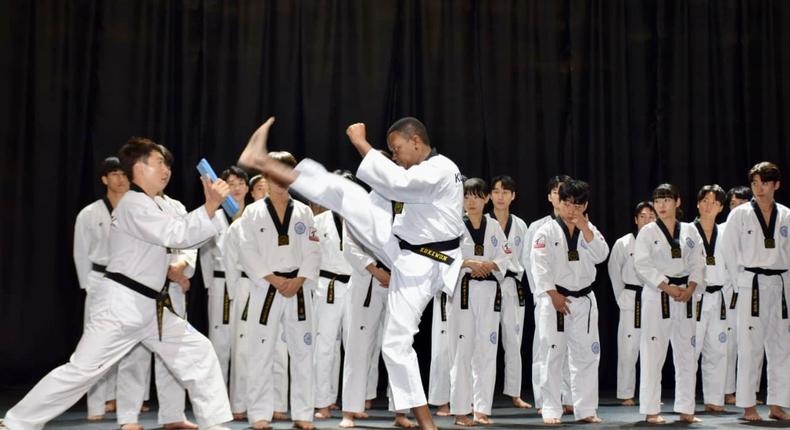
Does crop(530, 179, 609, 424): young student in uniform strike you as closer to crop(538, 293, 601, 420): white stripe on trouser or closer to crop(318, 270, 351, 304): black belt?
crop(538, 293, 601, 420): white stripe on trouser

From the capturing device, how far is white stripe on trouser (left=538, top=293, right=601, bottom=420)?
6203 mm

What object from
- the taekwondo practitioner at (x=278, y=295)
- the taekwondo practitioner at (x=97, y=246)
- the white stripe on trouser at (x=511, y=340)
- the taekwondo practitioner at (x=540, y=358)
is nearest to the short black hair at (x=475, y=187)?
the taekwondo practitioner at (x=540, y=358)

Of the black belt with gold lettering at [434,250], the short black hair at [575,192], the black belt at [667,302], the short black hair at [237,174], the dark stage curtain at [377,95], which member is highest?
the dark stage curtain at [377,95]

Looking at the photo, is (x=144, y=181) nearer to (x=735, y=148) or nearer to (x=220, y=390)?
(x=220, y=390)

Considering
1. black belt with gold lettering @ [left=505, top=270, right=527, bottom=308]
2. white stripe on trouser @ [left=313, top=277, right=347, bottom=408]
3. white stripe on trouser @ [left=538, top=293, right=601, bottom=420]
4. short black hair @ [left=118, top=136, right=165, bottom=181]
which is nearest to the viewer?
short black hair @ [left=118, top=136, right=165, bottom=181]

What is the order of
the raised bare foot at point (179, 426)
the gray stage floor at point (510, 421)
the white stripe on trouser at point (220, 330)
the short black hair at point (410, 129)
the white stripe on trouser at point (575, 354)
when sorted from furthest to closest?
the white stripe on trouser at point (220, 330), the white stripe on trouser at point (575, 354), the gray stage floor at point (510, 421), the raised bare foot at point (179, 426), the short black hair at point (410, 129)

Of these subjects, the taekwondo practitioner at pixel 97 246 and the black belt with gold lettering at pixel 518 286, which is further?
the black belt with gold lettering at pixel 518 286

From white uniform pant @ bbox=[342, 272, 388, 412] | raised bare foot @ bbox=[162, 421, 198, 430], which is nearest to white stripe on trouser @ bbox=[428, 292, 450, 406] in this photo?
white uniform pant @ bbox=[342, 272, 388, 412]

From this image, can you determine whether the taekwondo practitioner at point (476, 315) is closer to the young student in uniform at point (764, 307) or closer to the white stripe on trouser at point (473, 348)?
the white stripe on trouser at point (473, 348)

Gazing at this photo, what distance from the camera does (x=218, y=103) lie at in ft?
26.8

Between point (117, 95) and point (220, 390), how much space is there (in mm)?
4108

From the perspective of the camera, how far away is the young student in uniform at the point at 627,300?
25.1ft

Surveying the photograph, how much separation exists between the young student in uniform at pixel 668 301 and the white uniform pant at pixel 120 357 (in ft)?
Result: 9.85

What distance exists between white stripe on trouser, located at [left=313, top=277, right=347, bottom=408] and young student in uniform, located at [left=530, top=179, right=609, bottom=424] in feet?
4.77
